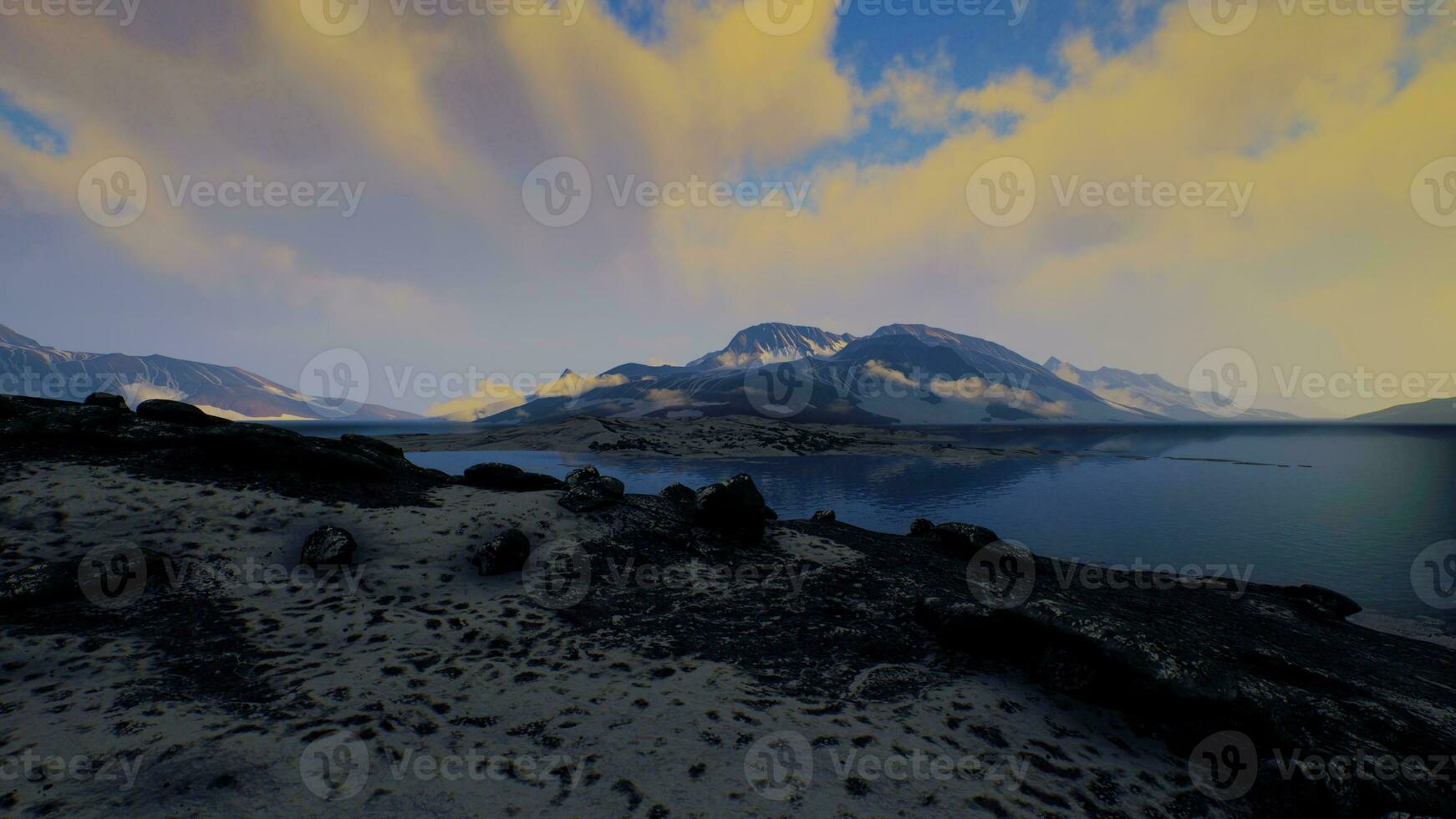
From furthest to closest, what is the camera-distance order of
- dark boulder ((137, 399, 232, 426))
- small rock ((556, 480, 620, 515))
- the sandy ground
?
1. dark boulder ((137, 399, 232, 426))
2. small rock ((556, 480, 620, 515))
3. the sandy ground

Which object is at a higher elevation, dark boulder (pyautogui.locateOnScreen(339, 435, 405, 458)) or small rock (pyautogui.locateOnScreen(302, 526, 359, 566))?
dark boulder (pyautogui.locateOnScreen(339, 435, 405, 458))

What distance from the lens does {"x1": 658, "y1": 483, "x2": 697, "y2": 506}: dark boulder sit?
73.1 feet

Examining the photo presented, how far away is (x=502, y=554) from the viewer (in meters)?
15.2

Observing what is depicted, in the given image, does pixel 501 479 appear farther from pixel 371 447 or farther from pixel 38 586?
pixel 38 586

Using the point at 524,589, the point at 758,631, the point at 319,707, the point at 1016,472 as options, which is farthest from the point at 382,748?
the point at 1016,472

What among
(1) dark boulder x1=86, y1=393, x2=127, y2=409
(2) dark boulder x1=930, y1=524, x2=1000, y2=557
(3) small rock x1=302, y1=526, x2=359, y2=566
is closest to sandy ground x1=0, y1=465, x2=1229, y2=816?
(3) small rock x1=302, y1=526, x2=359, y2=566

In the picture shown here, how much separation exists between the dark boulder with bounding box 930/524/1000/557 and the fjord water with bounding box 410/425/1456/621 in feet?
42.4

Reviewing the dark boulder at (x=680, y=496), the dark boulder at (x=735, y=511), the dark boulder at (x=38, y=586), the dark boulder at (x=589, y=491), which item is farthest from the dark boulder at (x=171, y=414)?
the dark boulder at (x=735, y=511)

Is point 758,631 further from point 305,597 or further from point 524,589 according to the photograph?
point 305,597

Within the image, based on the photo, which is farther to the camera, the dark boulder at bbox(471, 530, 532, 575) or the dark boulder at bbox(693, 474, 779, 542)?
the dark boulder at bbox(693, 474, 779, 542)

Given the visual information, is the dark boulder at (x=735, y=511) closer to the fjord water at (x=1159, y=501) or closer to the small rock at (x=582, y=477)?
the small rock at (x=582, y=477)

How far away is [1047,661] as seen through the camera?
10.7 m

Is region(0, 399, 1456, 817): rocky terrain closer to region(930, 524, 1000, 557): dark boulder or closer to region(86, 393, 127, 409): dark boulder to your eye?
region(86, 393, 127, 409): dark boulder

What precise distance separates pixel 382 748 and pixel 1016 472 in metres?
84.5
